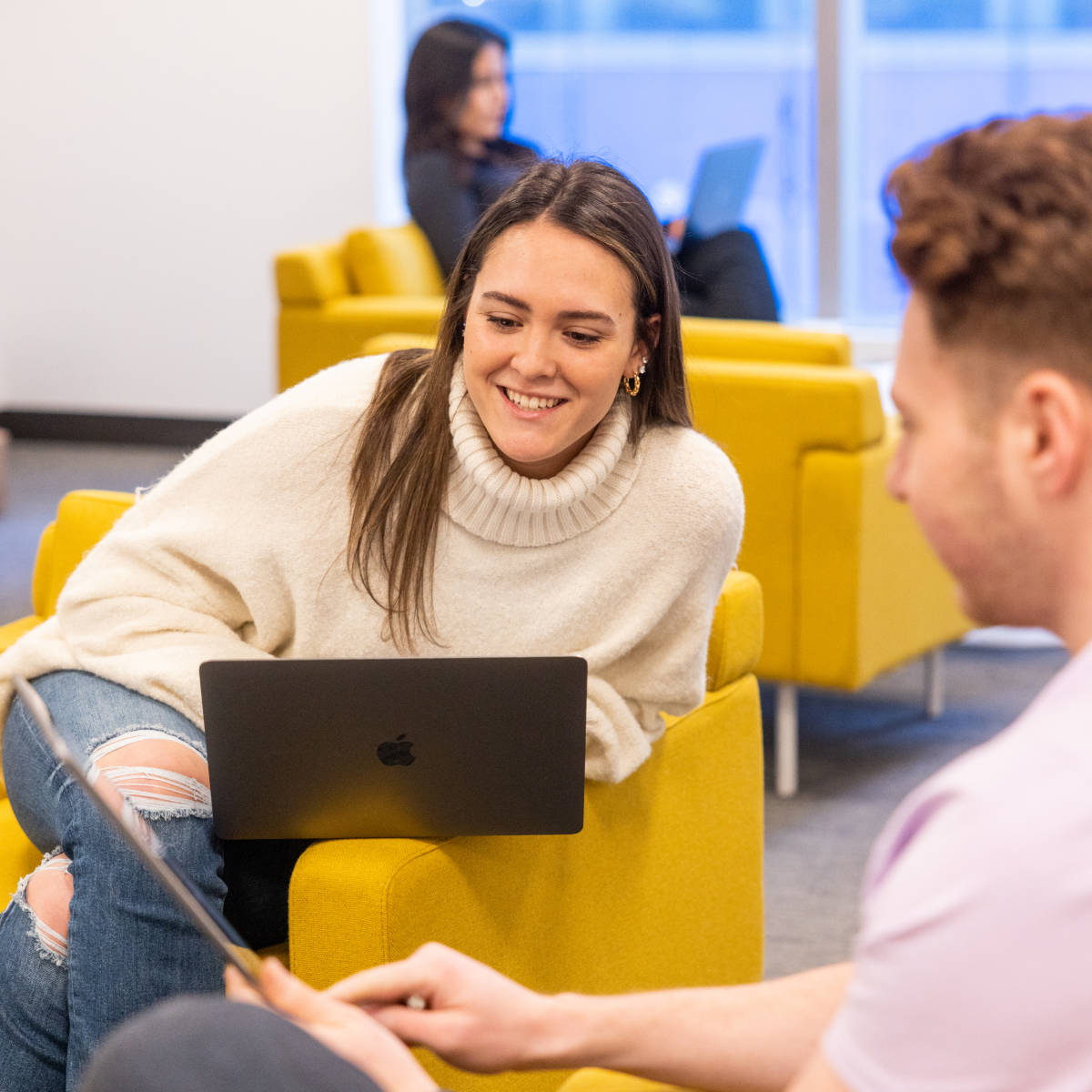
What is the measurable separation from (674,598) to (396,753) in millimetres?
442

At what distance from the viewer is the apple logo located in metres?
1.46

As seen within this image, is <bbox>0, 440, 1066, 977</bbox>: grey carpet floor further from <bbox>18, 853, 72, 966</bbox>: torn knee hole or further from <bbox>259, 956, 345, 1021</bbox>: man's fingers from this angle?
<bbox>259, 956, 345, 1021</bbox>: man's fingers

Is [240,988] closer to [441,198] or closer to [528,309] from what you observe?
[528,309]

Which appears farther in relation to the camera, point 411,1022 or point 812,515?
point 812,515

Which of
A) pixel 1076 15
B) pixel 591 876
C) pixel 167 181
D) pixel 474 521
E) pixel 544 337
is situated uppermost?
pixel 1076 15

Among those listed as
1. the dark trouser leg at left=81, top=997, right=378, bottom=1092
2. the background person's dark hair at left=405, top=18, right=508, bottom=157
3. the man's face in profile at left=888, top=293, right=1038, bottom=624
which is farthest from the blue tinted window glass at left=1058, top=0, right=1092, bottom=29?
the dark trouser leg at left=81, top=997, right=378, bottom=1092

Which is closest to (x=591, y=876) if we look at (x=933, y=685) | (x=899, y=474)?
(x=899, y=474)

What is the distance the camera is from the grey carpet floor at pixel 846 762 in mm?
2523

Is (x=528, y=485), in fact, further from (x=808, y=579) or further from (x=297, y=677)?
(x=808, y=579)

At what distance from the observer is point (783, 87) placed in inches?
246

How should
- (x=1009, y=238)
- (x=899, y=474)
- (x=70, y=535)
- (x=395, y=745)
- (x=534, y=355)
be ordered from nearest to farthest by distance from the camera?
(x=1009, y=238)
(x=899, y=474)
(x=395, y=745)
(x=534, y=355)
(x=70, y=535)

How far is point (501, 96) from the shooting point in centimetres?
461

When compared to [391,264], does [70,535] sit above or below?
below

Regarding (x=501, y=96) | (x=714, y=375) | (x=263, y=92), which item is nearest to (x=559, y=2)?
(x=263, y=92)
